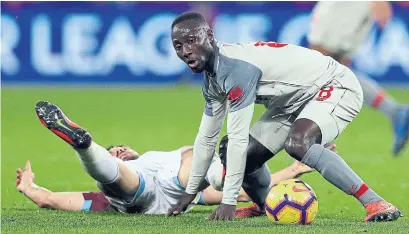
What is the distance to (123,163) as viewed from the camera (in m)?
7.74

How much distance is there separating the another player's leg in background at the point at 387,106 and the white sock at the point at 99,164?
15.1 ft

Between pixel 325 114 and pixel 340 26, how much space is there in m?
5.07

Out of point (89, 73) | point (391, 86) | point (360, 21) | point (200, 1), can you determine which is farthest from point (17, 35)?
point (360, 21)

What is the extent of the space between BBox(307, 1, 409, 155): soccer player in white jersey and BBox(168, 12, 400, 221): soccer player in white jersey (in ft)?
13.1

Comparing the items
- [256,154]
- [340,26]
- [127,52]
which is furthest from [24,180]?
[127,52]

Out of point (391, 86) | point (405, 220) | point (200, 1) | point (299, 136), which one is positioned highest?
point (299, 136)

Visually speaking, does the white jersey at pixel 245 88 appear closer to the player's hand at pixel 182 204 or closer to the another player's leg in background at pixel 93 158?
the player's hand at pixel 182 204

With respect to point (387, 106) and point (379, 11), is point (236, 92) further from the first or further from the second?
point (379, 11)

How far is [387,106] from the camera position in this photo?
11.6m

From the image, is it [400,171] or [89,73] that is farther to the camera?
[89,73]

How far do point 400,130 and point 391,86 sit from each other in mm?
9168

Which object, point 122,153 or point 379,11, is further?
point 379,11

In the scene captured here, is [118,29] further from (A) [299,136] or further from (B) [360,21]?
(A) [299,136]

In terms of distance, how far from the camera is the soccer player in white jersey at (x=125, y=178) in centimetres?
730
